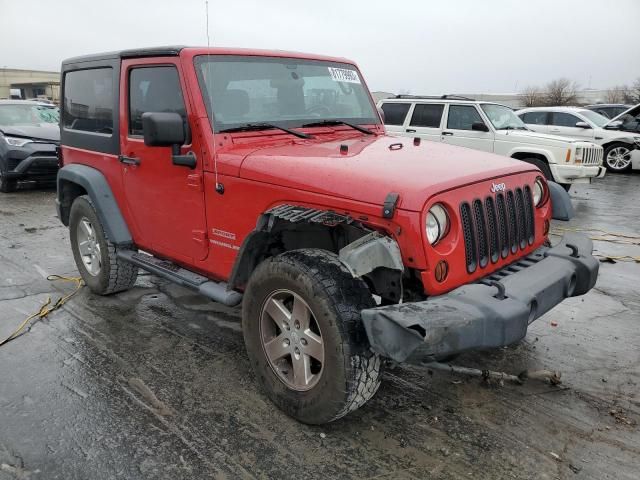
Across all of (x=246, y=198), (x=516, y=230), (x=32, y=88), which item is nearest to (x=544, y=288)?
(x=516, y=230)

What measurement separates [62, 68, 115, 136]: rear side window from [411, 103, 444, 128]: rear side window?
7.39 meters

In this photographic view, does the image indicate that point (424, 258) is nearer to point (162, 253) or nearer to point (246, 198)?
point (246, 198)

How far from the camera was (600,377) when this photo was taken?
11.4 feet

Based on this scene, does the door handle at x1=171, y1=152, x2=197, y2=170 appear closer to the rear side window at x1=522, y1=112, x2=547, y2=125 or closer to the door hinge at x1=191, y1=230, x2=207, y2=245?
the door hinge at x1=191, y1=230, x2=207, y2=245

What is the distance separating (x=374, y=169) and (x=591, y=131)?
42.4 ft

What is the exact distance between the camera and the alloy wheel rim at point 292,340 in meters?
2.81

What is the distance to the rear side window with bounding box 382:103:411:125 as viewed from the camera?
36.3ft

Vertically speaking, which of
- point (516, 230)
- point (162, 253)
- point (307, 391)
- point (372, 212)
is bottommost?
point (307, 391)

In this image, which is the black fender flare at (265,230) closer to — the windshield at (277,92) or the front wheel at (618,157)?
the windshield at (277,92)

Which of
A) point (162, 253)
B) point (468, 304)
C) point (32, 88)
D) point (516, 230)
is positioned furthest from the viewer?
point (32, 88)

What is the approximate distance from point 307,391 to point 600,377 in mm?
2031

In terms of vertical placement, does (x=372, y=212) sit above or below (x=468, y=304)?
above

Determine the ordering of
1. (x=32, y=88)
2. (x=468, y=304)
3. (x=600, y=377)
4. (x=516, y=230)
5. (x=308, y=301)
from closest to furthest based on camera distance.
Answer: (x=468, y=304) → (x=308, y=301) → (x=516, y=230) → (x=600, y=377) → (x=32, y=88)

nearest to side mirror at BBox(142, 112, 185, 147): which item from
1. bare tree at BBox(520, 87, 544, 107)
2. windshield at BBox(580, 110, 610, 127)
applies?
windshield at BBox(580, 110, 610, 127)
